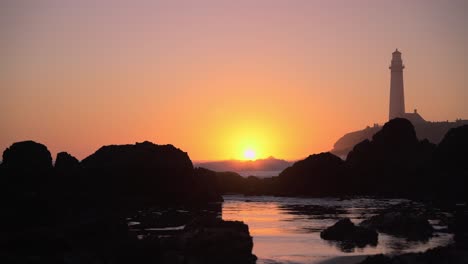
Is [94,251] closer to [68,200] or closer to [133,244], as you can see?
[133,244]

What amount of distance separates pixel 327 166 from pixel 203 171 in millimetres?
17494

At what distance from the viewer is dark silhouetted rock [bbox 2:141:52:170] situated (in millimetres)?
64438

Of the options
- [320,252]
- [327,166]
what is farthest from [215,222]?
[327,166]

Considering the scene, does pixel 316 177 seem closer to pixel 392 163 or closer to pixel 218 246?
pixel 392 163

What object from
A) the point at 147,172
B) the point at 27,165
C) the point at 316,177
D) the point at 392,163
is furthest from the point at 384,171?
the point at 27,165

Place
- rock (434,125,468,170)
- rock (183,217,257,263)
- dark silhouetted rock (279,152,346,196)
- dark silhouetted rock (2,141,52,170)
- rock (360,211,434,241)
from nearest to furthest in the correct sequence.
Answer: rock (183,217,257,263) < rock (360,211,434,241) < dark silhouetted rock (2,141,52,170) < rock (434,125,468,170) < dark silhouetted rock (279,152,346,196)

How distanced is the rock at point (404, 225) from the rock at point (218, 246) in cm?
1297

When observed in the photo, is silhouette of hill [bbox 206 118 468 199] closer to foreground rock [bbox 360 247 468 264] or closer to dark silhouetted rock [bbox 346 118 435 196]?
dark silhouetted rock [bbox 346 118 435 196]

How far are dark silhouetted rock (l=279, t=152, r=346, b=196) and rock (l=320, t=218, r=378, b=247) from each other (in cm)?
5401

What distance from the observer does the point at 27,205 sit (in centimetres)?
3206

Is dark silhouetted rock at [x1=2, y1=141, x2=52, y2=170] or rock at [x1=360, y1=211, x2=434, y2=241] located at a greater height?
dark silhouetted rock at [x1=2, y1=141, x2=52, y2=170]

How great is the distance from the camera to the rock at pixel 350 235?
34909mm

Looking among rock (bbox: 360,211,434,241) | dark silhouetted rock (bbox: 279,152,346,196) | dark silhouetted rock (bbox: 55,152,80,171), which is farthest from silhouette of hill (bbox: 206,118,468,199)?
rock (bbox: 360,211,434,241)

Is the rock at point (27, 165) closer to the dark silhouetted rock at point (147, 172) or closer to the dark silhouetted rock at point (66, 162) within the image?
the dark silhouetted rock at point (66, 162)
